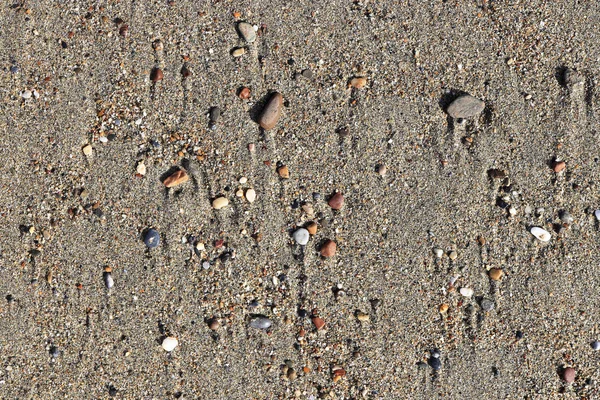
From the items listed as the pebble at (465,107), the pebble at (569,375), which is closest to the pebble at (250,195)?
the pebble at (465,107)

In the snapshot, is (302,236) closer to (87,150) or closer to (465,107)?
(465,107)

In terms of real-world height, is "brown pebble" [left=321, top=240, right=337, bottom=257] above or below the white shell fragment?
above

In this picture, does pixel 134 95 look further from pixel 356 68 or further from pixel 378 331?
pixel 378 331

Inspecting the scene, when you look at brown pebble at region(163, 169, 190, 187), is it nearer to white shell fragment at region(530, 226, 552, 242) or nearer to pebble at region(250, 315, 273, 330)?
pebble at region(250, 315, 273, 330)

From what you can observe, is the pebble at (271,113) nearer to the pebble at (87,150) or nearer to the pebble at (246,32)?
the pebble at (246,32)

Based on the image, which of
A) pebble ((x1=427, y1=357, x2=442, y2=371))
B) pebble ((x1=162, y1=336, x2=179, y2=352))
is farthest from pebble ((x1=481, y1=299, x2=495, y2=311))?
pebble ((x1=162, y1=336, x2=179, y2=352))

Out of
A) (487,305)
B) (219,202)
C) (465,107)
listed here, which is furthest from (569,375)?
(219,202)
